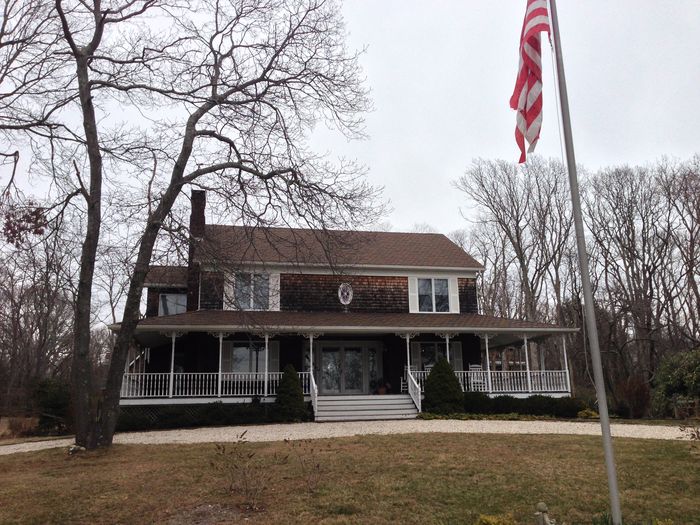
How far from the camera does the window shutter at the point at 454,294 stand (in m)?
22.9

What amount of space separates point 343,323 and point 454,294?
5.55 meters

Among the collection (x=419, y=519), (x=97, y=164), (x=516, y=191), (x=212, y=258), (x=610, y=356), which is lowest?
(x=419, y=519)

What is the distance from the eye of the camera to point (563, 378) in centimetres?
2145

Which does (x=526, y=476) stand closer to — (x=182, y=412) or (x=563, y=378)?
(x=182, y=412)

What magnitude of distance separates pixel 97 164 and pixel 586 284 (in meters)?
11.6

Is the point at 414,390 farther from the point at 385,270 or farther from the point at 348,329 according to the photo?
the point at 385,270

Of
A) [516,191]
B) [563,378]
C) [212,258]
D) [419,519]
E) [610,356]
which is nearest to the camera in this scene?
[419,519]

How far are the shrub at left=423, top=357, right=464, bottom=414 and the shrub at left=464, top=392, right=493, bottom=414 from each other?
→ 0.98 ft

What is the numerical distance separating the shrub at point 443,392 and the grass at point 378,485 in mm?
7256

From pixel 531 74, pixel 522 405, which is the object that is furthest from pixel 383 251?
pixel 531 74

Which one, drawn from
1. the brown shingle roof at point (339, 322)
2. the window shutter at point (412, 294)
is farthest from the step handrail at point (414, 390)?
the window shutter at point (412, 294)

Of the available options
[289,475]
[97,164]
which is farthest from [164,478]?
[97,164]

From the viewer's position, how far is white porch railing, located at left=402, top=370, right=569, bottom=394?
2080cm

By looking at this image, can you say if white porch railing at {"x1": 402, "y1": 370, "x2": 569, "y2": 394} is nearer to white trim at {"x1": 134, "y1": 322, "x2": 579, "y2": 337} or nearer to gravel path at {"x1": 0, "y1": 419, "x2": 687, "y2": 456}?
white trim at {"x1": 134, "y1": 322, "x2": 579, "y2": 337}
